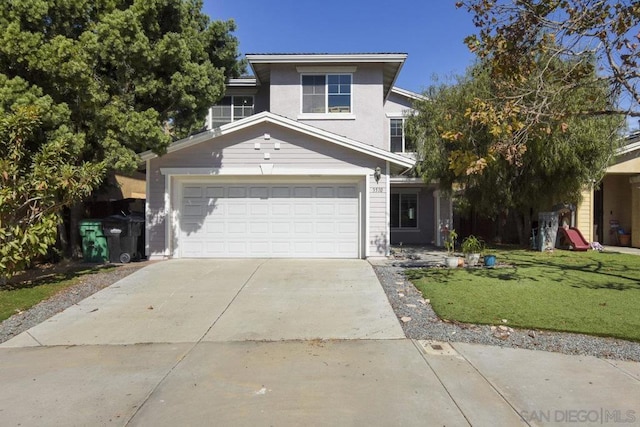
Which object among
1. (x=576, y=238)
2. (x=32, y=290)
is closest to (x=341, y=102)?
(x=576, y=238)

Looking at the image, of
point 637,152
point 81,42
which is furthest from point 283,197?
point 637,152

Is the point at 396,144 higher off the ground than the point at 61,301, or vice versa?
the point at 396,144

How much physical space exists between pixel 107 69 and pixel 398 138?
11341mm

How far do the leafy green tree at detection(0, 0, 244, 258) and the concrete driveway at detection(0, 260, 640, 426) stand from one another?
440 centimetres

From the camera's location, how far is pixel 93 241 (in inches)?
470

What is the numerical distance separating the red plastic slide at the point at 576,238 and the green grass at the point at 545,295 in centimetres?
321

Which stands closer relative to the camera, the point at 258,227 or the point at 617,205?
the point at 258,227

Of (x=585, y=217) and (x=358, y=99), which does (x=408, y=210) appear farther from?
(x=585, y=217)

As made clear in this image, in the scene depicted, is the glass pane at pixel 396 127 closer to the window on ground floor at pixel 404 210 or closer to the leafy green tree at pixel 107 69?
the window on ground floor at pixel 404 210

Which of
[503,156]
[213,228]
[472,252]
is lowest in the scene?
[472,252]

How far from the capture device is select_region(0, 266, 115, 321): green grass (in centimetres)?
772
